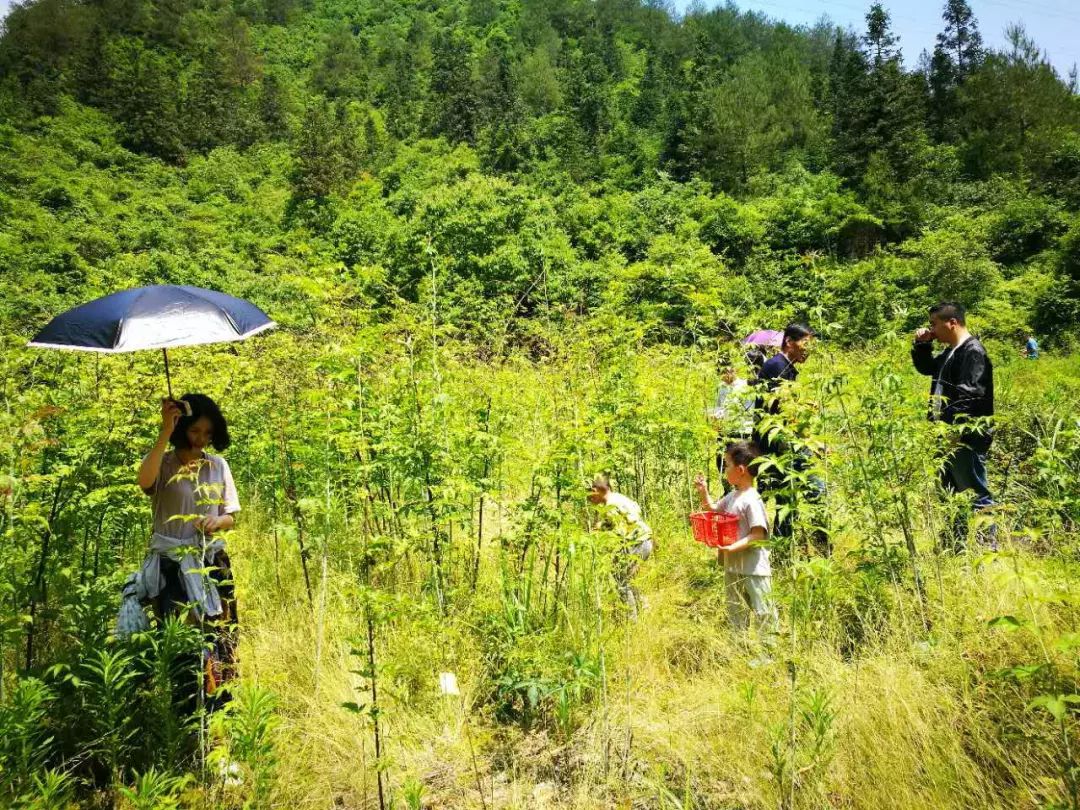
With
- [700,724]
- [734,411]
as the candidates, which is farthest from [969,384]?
[700,724]

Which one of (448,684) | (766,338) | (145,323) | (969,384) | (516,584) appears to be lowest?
(448,684)

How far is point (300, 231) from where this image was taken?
112 feet

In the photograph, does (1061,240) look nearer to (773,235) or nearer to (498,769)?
(773,235)

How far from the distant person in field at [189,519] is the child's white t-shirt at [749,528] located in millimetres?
2506

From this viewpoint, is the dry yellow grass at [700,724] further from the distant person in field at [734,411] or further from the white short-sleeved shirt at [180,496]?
the distant person in field at [734,411]

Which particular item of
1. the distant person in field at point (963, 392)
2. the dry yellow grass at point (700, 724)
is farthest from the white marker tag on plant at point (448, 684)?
the distant person in field at point (963, 392)

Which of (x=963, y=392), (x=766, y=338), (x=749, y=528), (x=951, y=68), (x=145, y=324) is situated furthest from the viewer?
(x=951, y=68)

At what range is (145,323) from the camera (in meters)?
2.63

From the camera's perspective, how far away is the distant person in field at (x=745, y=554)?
324 cm

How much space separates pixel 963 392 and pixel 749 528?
1.72 meters

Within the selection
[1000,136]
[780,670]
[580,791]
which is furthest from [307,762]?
[1000,136]

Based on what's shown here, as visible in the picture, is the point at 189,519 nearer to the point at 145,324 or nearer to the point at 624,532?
the point at 145,324

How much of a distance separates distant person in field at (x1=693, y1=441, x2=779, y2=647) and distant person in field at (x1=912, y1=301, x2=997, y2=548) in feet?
4.30

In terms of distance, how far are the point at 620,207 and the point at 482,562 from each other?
30.8 metres
